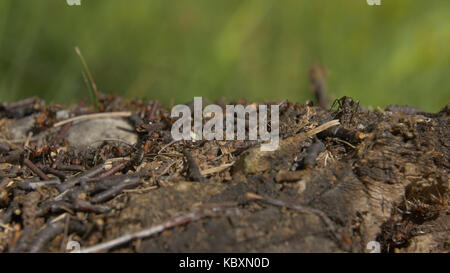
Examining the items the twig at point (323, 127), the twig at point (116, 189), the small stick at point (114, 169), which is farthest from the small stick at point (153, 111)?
the twig at point (323, 127)

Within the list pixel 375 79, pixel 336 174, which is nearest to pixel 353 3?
pixel 375 79

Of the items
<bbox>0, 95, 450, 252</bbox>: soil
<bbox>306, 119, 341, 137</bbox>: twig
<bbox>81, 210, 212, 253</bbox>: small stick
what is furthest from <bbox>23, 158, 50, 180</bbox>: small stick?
<bbox>306, 119, 341, 137</bbox>: twig

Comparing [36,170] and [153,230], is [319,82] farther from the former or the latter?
[153,230]

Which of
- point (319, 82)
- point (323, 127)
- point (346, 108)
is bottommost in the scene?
point (323, 127)

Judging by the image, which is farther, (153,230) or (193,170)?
A: (193,170)

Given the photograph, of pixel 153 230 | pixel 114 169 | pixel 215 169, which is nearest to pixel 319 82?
pixel 215 169

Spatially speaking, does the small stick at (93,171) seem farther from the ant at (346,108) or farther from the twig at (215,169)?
the ant at (346,108)
